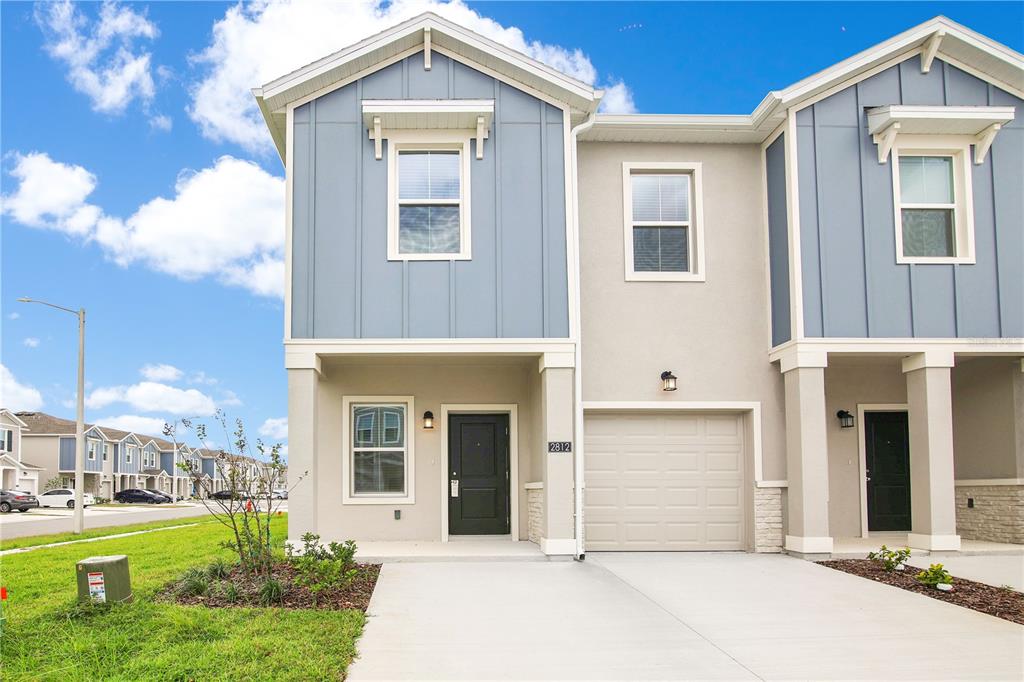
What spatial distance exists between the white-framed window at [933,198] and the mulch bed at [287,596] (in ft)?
28.8

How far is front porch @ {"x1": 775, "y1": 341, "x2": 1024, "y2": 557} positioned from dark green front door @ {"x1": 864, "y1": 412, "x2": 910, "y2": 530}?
2 centimetres

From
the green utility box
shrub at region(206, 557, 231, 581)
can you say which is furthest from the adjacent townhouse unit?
the green utility box

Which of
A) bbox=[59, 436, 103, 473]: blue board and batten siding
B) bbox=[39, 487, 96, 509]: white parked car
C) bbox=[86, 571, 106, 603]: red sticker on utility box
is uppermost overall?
bbox=[86, 571, 106, 603]: red sticker on utility box

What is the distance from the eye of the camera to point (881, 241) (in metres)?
12.0

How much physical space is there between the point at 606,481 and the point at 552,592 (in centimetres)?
382

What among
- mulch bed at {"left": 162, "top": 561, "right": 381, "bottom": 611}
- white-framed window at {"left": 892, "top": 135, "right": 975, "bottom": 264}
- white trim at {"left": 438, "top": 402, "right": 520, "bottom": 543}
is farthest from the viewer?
white trim at {"left": 438, "top": 402, "right": 520, "bottom": 543}

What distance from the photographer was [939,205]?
40.3ft

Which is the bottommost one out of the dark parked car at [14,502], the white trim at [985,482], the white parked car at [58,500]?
the white parked car at [58,500]

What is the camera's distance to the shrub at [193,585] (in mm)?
8438

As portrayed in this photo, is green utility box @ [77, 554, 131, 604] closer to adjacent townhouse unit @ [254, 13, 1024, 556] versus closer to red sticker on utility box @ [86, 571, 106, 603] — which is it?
red sticker on utility box @ [86, 571, 106, 603]

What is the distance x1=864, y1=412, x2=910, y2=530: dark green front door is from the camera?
44.4 feet

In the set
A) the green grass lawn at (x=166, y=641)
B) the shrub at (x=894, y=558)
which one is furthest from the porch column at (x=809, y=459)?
the green grass lawn at (x=166, y=641)

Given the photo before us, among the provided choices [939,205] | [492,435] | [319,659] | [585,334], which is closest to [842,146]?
[939,205]

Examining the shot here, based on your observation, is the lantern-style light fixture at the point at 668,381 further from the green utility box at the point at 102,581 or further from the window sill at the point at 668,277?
the green utility box at the point at 102,581
